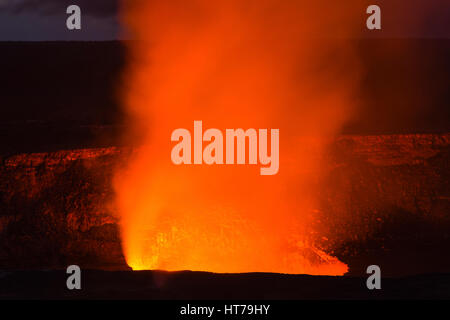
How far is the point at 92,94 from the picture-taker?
78.9 ft

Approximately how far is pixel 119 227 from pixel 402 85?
1533 centimetres

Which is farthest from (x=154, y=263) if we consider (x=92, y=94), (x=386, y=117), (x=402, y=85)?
(x=402, y=85)

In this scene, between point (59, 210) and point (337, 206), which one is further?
point (337, 206)

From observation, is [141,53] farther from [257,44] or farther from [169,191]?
[169,191]

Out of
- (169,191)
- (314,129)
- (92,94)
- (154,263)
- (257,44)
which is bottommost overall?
(154,263)

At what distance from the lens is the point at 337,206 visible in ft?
50.6

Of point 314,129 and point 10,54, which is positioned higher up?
point 10,54

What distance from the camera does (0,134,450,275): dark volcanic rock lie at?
46.5 ft

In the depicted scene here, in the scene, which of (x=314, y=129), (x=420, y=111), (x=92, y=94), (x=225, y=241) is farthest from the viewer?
(x=92, y=94)

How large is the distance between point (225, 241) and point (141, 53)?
57.8ft

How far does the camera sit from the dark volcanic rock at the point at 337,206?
14164mm

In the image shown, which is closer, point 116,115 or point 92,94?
point 116,115
